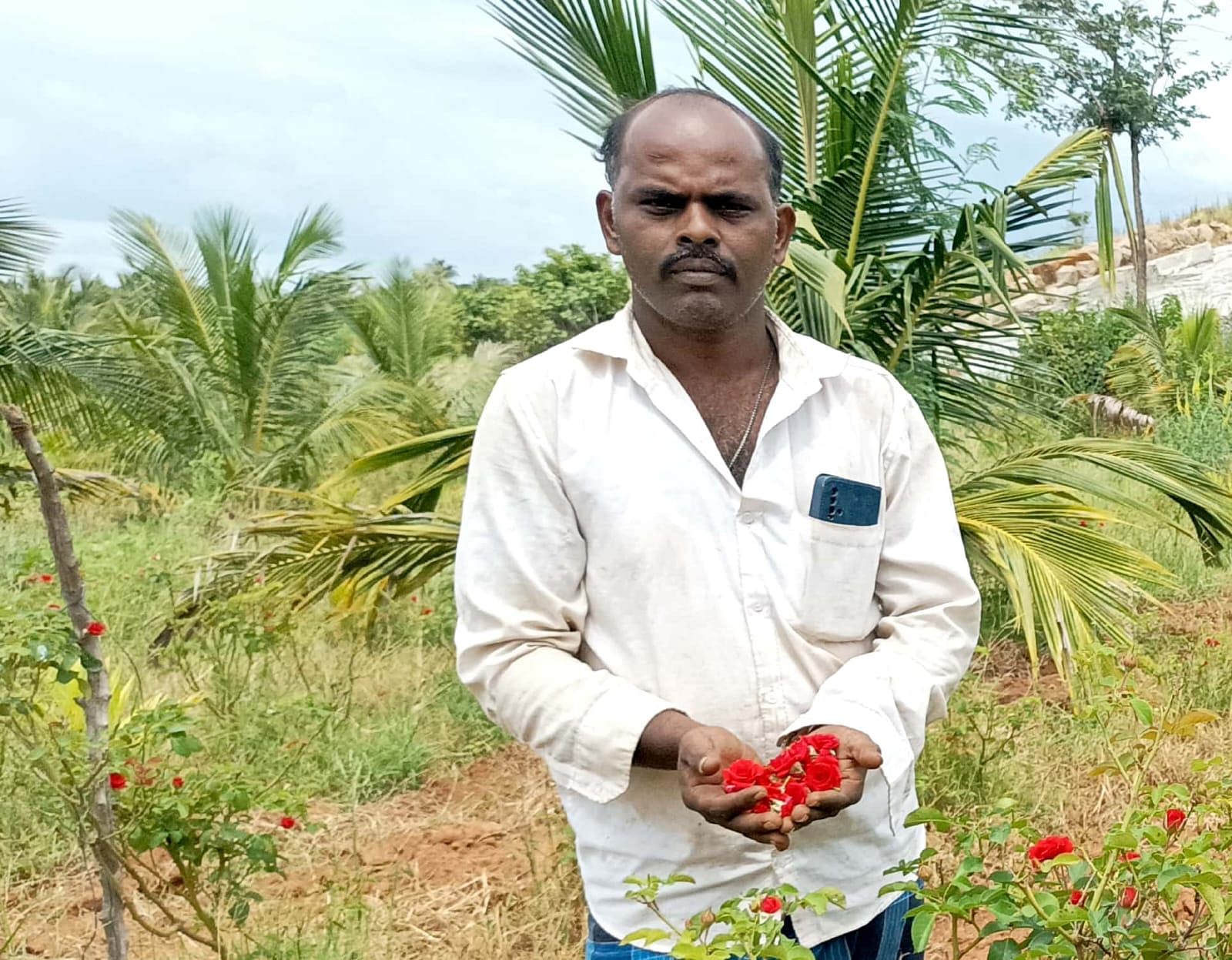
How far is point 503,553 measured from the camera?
1.31m

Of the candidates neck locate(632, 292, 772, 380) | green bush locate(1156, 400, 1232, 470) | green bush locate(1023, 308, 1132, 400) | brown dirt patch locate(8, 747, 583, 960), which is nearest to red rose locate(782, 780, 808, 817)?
neck locate(632, 292, 772, 380)

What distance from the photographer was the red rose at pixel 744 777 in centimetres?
114

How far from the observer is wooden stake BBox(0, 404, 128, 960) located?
1.96m

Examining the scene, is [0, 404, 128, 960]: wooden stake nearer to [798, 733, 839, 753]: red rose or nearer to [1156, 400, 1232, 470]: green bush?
[798, 733, 839, 753]: red rose

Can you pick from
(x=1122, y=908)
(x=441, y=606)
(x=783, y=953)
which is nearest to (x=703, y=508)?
(x=783, y=953)

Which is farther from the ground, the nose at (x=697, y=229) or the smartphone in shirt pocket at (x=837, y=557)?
the nose at (x=697, y=229)

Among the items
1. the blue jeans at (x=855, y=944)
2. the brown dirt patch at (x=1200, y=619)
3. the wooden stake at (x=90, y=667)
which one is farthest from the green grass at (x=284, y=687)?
the brown dirt patch at (x=1200, y=619)

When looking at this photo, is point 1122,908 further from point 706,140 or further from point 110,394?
point 110,394

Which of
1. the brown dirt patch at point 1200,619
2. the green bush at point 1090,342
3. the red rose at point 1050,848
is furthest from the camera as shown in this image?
the green bush at point 1090,342

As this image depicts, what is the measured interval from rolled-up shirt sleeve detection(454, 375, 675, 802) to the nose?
23 centimetres

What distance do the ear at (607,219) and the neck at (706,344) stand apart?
76 mm

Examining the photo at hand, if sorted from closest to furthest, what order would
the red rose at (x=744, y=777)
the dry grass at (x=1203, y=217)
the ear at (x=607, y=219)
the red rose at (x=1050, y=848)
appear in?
the red rose at (x=744, y=777), the red rose at (x=1050, y=848), the ear at (x=607, y=219), the dry grass at (x=1203, y=217)

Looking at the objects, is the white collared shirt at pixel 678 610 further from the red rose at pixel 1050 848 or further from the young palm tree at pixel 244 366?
the young palm tree at pixel 244 366

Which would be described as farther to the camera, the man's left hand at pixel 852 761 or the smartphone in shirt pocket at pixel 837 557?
the smartphone in shirt pocket at pixel 837 557
